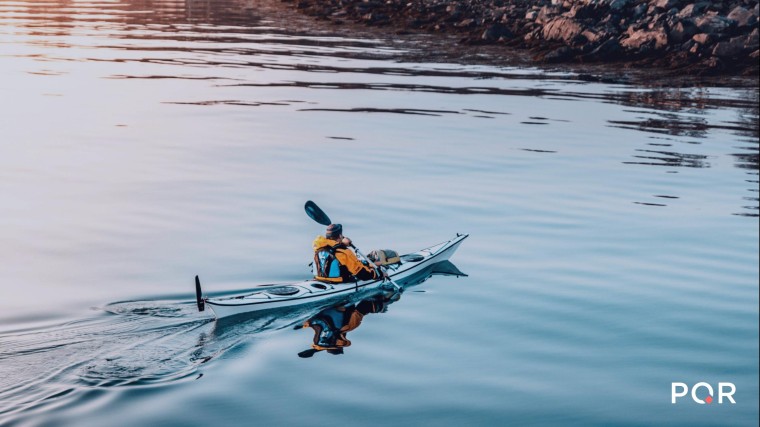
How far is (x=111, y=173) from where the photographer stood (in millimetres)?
25922

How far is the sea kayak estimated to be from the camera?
15.4 meters

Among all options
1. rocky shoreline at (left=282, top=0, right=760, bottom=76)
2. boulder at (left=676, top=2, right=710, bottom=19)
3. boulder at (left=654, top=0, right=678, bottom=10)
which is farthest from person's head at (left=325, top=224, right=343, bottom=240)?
boulder at (left=654, top=0, right=678, bottom=10)

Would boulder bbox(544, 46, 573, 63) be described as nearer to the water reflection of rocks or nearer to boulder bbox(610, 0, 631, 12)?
boulder bbox(610, 0, 631, 12)

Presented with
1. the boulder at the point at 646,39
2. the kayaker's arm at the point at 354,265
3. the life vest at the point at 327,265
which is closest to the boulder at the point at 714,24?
the boulder at the point at 646,39

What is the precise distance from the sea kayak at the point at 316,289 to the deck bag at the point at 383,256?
0.38ft

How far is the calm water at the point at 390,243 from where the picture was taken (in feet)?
41.5

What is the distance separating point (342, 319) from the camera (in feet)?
53.3

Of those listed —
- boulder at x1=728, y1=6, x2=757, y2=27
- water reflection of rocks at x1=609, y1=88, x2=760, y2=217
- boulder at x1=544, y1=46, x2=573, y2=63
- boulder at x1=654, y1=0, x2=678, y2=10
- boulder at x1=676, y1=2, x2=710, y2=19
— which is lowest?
water reflection of rocks at x1=609, y1=88, x2=760, y2=217

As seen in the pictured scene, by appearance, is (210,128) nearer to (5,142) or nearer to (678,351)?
(5,142)

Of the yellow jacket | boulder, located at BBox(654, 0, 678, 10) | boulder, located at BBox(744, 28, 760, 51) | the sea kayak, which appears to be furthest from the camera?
boulder, located at BBox(654, 0, 678, 10)

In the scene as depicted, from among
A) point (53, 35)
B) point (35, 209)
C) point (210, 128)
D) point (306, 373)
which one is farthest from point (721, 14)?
point (53, 35)

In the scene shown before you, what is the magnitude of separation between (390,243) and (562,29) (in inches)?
1266

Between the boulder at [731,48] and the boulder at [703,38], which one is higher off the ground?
the boulder at [703,38]

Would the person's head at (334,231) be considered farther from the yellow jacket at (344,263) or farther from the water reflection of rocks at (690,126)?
the water reflection of rocks at (690,126)
